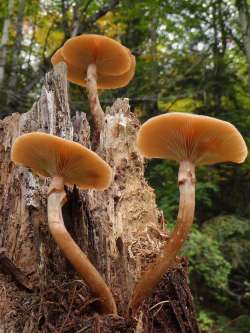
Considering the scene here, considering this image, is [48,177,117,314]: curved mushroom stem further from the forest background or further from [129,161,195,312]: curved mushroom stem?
the forest background

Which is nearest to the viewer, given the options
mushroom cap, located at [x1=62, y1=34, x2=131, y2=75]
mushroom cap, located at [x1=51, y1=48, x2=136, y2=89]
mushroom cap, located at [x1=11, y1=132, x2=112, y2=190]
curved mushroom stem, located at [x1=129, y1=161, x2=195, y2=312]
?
mushroom cap, located at [x1=11, y1=132, x2=112, y2=190]

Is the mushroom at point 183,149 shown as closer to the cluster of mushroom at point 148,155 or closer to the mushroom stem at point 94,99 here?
the cluster of mushroom at point 148,155

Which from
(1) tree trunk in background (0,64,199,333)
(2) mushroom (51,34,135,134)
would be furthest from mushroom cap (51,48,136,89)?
(1) tree trunk in background (0,64,199,333)

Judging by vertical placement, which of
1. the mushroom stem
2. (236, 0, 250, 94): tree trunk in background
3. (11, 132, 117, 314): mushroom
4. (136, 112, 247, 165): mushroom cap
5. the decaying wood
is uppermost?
(236, 0, 250, 94): tree trunk in background

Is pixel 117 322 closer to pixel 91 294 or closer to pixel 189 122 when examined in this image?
pixel 91 294

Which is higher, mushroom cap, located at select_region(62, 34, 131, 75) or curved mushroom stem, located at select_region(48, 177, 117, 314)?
mushroom cap, located at select_region(62, 34, 131, 75)

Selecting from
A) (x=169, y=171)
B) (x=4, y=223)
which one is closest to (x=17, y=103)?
(x=169, y=171)

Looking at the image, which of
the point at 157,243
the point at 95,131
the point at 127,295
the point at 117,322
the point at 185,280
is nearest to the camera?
the point at 117,322

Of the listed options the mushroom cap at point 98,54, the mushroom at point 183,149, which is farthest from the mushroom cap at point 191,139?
the mushroom cap at point 98,54
